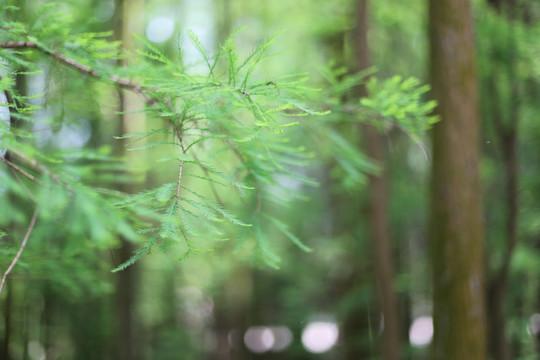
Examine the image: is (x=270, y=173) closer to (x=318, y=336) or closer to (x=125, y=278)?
(x=125, y=278)

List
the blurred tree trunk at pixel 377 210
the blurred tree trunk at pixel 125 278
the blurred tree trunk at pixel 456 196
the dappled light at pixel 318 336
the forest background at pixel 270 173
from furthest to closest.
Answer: the dappled light at pixel 318 336
the blurred tree trunk at pixel 125 278
the blurred tree trunk at pixel 377 210
the blurred tree trunk at pixel 456 196
the forest background at pixel 270 173

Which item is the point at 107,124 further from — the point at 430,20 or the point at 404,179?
the point at 430,20

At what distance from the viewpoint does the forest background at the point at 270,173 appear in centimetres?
293

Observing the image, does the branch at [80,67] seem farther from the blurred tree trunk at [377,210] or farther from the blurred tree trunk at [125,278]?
the blurred tree trunk at [377,210]

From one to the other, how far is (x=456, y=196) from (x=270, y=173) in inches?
96.4

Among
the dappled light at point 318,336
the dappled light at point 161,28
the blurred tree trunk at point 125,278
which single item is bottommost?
the dappled light at point 318,336

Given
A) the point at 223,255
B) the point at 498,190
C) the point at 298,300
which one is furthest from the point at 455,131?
the point at 298,300

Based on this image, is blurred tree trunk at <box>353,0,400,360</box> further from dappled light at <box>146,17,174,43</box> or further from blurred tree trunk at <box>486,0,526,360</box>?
dappled light at <box>146,17,174,43</box>

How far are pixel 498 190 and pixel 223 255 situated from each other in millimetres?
7460

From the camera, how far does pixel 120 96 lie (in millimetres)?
8016

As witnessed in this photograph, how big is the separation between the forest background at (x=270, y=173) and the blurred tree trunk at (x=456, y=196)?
0.07 ft

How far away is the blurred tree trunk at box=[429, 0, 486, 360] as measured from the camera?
15.4 ft

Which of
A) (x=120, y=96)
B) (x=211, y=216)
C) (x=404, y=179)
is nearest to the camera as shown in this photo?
(x=211, y=216)

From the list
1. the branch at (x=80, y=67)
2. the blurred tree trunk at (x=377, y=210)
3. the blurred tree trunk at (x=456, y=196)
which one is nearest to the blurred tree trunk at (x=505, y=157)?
the blurred tree trunk at (x=377, y=210)
